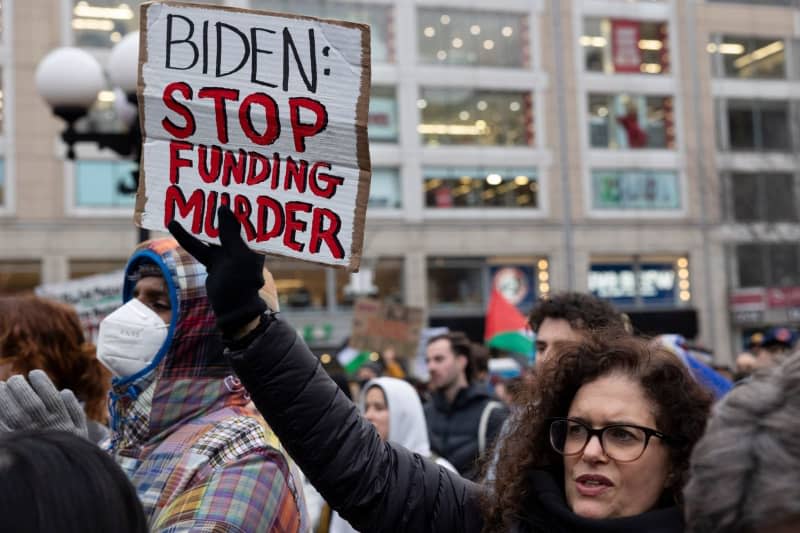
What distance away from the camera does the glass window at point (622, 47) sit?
108 feet

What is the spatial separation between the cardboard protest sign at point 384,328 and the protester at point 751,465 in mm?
11792

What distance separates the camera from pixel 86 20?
2775 centimetres

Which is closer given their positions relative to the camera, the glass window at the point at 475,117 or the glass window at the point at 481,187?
the glass window at the point at 481,187

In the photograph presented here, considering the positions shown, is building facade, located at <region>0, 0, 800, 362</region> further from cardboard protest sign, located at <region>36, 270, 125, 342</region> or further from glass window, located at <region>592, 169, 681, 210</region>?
cardboard protest sign, located at <region>36, 270, 125, 342</region>

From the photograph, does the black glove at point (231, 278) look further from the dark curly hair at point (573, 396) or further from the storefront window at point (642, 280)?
the storefront window at point (642, 280)

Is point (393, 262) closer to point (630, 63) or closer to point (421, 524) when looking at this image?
point (630, 63)

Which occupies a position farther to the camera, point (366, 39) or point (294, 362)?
point (366, 39)

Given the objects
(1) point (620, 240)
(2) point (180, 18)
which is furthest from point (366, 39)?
(1) point (620, 240)

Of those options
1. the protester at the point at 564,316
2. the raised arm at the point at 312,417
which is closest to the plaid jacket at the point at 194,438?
the raised arm at the point at 312,417

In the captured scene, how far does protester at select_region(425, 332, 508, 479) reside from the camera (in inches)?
250

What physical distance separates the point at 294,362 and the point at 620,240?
31.2 meters

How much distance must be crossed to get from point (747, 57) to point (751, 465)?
36.3 metres

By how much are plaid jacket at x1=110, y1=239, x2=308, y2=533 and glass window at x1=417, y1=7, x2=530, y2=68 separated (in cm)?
2889

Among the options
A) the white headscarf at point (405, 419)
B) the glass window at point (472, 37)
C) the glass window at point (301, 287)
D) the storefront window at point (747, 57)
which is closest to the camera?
the white headscarf at point (405, 419)
